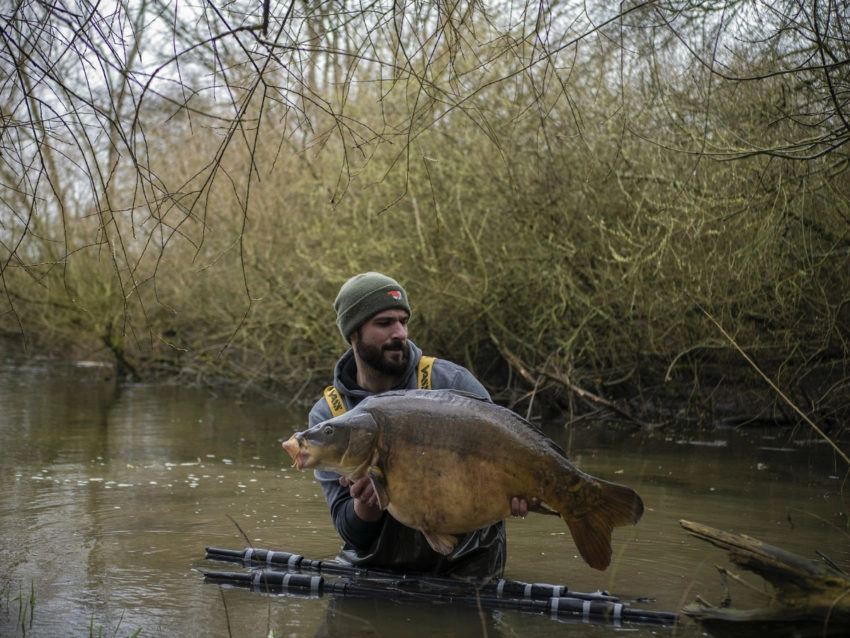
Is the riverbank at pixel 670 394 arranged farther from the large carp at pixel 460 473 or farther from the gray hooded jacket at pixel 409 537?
the large carp at pixel 460 473

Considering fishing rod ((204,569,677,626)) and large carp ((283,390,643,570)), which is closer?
large carp ((283,390,643,570))

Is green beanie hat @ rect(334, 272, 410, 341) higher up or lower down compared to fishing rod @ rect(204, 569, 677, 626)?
higher up

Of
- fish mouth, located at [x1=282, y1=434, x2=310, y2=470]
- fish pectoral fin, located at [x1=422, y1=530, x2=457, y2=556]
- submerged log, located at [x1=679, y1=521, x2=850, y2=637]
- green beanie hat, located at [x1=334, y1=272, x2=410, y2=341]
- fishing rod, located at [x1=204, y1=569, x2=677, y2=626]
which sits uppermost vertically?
green beanie hat, located at [x1=334, y1=272, x2=410, y2=341]

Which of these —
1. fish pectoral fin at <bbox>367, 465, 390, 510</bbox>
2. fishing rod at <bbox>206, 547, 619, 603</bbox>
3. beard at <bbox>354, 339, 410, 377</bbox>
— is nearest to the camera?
fish pectoral fin at <bbox>367, 465, 390, 510</bbox>

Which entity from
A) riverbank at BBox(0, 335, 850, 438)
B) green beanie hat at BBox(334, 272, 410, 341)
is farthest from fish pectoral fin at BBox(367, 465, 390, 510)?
riverbank at BBox(0, 335, 850, 438)

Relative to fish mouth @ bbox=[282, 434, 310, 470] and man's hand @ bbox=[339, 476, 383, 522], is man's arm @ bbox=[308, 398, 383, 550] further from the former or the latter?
fish mouth @ bbox=[282, 434, 310, 470]

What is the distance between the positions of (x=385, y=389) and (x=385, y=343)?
0.25m

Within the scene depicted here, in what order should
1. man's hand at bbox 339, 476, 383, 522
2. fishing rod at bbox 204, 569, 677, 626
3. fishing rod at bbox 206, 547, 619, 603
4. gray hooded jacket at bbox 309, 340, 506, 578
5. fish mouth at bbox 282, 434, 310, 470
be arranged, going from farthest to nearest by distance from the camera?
1. gray hooded jacket at bbox 309, 340, 506, 578
2. fishing rod at bbox 206, 547, 619, 603
3. fishing rod at bbox 204, 569, 677, 626
4. man's hand at bbox 339, 476, 383, 522
5. fish mouth at bbox 282, 434, 310, 470

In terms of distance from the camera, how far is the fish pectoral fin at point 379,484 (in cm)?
433

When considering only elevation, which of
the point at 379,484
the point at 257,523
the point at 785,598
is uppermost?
the point at 379,484

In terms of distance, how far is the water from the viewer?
16.6 feet

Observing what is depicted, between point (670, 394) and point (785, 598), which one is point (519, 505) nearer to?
point (785, 598)

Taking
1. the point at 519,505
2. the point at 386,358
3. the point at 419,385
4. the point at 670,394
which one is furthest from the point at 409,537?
the point at 670,394

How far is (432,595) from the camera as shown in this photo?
5270 mm
